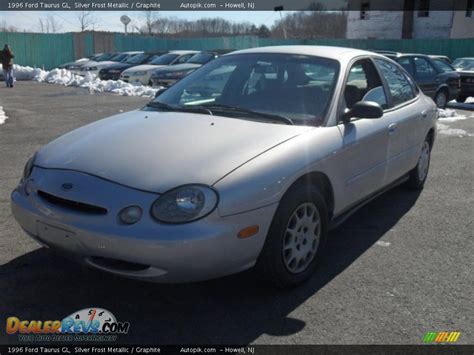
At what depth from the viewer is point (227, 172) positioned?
114 inches

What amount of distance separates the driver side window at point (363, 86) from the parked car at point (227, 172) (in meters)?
0.01

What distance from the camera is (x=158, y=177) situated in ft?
9.43

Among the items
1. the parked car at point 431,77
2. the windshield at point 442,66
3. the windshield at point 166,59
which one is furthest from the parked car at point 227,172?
the windshield at point 166,59

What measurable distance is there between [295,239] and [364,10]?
42.2 meters

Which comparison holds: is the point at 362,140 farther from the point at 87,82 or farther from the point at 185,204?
the point at 87,82

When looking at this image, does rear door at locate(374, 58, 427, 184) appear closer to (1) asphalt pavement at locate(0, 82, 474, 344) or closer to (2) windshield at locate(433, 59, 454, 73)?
(1) asphalt pavement at locate(0, 82, 474, 344)

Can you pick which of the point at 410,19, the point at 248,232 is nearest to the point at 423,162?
the point at 248,232

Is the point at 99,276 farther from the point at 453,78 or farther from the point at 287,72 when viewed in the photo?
the point at 453,78

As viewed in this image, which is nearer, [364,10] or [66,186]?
[66,186]

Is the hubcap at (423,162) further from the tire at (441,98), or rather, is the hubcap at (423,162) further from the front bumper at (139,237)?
the tire at (441,98)

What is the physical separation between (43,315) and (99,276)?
21.9 inches

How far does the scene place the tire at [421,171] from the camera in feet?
18.1

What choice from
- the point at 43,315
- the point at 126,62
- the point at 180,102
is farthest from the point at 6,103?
the point at 43,315

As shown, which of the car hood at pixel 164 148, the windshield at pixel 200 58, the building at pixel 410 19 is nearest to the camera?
the car hood at pixel 164 148
